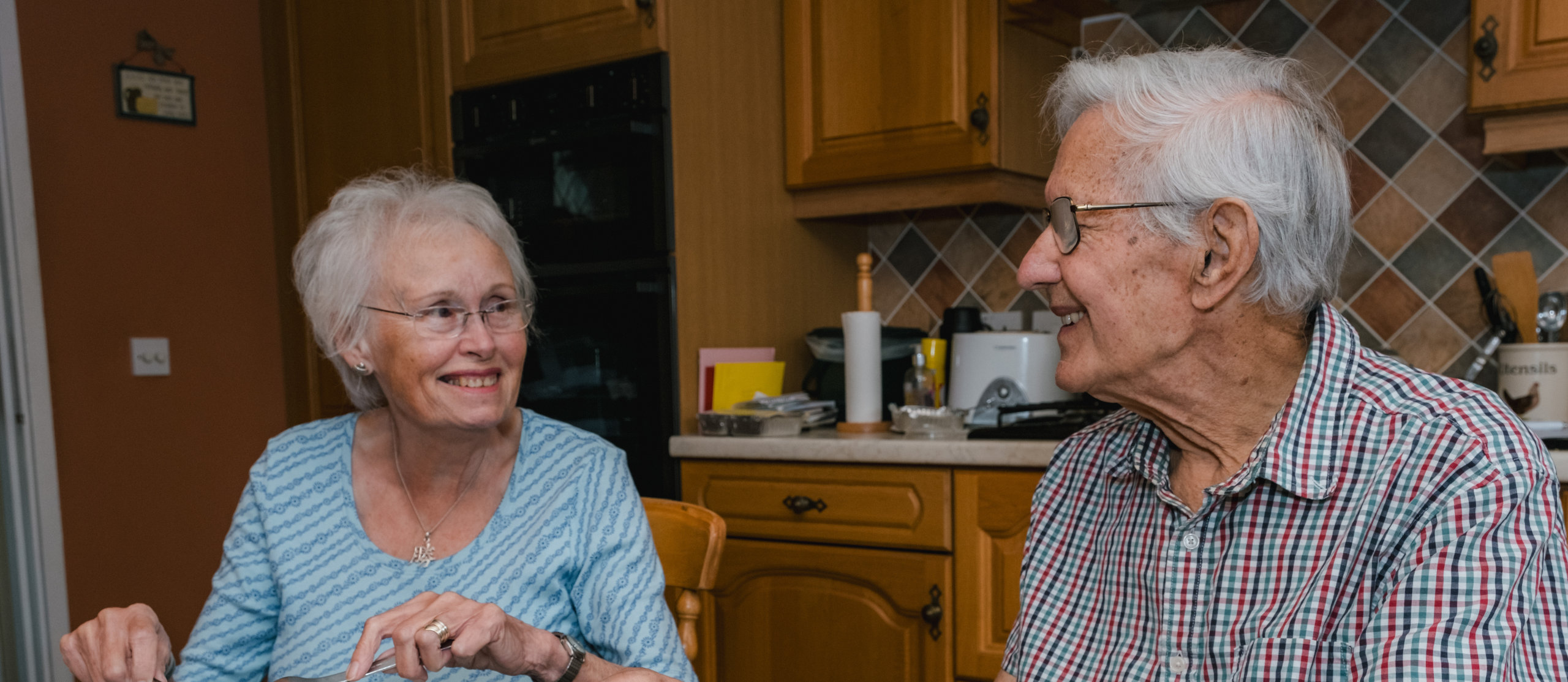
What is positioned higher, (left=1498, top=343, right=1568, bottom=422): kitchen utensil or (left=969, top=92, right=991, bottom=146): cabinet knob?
(left=969, top=92, right=991, bottom=146): cabinet knob

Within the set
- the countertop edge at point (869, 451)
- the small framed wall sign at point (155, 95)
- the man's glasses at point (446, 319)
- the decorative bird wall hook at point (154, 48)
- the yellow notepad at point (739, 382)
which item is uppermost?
the decorative bird wall hook at point (154, 48)

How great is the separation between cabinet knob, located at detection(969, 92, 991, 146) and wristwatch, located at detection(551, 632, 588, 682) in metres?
1.51

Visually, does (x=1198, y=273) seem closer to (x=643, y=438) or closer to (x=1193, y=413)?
(x=1193, y=413)

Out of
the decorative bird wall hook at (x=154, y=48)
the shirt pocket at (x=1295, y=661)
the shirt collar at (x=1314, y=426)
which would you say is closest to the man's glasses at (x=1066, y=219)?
the shirt collar at (x=1314, y=426)

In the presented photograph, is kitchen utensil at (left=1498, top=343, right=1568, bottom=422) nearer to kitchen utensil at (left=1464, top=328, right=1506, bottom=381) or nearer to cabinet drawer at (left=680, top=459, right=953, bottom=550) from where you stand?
kitchen utensil at (left=1464, top=328, right=1506, bottom=381)

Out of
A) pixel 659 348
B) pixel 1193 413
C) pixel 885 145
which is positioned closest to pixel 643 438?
pixel 659 348

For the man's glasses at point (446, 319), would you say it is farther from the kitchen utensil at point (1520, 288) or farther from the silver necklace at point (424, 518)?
the kitchen utensil at point (1520, 288)

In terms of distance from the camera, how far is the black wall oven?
221 cm

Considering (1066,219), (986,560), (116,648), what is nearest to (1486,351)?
(986,560)

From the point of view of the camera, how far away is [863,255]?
7.44ft

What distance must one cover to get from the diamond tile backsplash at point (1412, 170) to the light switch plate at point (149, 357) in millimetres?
2542

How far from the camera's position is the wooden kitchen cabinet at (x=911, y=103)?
7.25 feet

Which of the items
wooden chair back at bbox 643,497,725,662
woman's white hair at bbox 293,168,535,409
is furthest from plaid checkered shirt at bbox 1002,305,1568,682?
woman's white hair at bbox 293,168,535,409

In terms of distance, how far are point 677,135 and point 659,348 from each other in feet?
1.43
